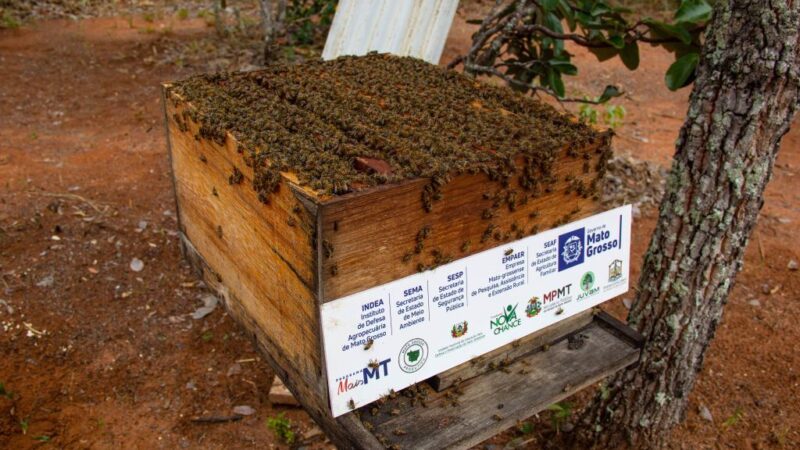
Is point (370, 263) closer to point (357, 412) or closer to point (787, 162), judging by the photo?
point (357, 412)

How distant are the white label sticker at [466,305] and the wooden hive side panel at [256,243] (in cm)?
7

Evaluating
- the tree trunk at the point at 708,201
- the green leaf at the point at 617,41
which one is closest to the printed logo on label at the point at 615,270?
the tree trunk at the point at 708,201

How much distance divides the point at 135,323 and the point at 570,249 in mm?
2654

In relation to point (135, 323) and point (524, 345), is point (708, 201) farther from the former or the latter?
point (135, 323)

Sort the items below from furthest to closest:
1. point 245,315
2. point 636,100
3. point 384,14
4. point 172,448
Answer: point 636,100, point 384,14, point 172,448, point 245,315

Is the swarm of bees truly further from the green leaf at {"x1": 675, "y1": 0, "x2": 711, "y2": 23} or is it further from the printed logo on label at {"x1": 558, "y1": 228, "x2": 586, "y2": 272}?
the green leaf at {"x1": 675, "y1": 0, "x2": 711, "y2": 23}

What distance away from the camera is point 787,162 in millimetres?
6168

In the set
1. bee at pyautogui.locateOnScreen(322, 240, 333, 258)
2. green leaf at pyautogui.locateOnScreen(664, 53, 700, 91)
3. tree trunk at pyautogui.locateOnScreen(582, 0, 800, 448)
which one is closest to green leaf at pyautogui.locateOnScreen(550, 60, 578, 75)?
green leaf at pyautogui.locateOnScreen(664, 53, 700, 91)

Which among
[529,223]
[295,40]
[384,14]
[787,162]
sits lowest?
[787,162]

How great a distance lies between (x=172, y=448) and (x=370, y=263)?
2001 millimetres

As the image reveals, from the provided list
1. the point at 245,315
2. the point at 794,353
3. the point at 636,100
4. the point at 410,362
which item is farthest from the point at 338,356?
the point at 636,100

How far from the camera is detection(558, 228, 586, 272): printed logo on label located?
1.79m

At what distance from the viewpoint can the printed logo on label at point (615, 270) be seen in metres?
1.92

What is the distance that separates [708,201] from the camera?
223 cm
